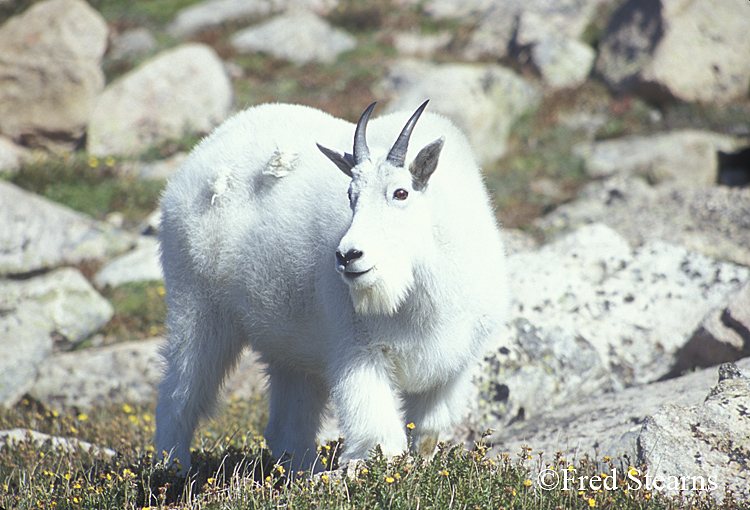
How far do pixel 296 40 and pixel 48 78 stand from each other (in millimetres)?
7387

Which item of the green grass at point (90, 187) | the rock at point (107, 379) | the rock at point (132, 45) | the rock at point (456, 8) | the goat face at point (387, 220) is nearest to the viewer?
the goat face at point (387, 220)

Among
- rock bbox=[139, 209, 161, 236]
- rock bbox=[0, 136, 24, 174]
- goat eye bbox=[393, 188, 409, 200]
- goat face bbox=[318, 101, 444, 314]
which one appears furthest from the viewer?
rock bbox=[0, 136, 24, 174]

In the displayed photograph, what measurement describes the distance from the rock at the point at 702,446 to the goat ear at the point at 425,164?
2085mm

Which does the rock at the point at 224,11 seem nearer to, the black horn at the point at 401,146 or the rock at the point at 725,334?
the rock at the point at 725,334

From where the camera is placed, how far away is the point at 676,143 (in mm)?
12188

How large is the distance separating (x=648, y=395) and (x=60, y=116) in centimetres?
1303

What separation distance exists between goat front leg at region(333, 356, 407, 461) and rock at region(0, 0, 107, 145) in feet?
40.6

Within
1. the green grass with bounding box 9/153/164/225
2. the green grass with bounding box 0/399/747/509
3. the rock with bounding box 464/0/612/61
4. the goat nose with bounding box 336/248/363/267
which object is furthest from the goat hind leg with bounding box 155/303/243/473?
the rock with bounding box 464/0/612/61

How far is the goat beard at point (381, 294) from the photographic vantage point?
11.3 ft

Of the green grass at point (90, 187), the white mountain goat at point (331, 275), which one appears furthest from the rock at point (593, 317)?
the green grass at point (90, 187)

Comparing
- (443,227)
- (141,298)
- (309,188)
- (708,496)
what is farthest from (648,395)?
(141,298)

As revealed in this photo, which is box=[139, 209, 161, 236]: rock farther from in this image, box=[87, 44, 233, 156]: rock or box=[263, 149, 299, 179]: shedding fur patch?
box=[263, 149, 299, 179]: shedding fur patch

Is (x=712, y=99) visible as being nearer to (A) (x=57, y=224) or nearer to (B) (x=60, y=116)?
(A) (x=57, y=224)

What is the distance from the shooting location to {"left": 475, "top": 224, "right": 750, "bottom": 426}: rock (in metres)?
5.83
